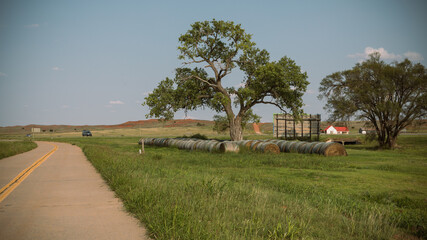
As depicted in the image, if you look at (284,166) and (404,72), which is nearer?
(284,166)

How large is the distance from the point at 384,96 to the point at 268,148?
55.1 feet

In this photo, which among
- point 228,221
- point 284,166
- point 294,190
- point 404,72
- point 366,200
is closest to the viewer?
point 228,221

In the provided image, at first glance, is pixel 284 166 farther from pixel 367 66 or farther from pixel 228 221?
pixel 367 66

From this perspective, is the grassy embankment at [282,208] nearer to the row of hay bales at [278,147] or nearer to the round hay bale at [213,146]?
the row of hay bales at [278,147]

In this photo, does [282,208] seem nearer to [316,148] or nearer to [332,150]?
[332,150]

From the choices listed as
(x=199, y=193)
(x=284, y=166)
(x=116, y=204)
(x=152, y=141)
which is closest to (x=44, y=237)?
(x=116, y=204)

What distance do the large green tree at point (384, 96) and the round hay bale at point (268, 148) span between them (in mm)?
14041

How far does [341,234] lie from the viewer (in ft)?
20.3

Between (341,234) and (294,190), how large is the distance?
407 centimetres

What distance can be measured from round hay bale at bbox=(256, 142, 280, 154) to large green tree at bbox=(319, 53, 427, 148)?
14.0 metres

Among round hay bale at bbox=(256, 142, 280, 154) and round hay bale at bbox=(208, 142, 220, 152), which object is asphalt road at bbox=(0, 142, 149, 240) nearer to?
round hay bale at bbox=(208, 142, 220, 152)

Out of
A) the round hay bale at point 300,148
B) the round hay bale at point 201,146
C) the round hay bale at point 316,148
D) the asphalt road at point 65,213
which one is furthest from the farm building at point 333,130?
the asphalt road at point 65,213

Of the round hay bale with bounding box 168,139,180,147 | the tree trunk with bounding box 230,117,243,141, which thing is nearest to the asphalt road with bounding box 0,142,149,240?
the round hay bale with bounding box 168,139,180,147

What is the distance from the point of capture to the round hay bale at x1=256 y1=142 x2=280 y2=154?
24.0m
